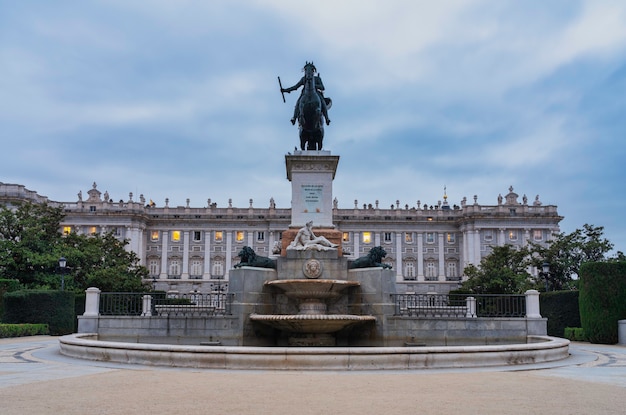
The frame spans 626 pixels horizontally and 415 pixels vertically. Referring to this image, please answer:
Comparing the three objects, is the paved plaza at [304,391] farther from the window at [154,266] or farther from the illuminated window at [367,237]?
the window at [154,266]

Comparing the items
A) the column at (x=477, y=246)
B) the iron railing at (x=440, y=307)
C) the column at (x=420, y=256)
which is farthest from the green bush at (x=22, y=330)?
the column at (x=420, y=256)

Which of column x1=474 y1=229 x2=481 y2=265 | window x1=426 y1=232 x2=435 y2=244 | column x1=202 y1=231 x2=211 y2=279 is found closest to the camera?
column x1=474 y1=229 x2=481 y2=265

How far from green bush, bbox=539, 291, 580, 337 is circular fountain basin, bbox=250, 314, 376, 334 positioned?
64.1ft

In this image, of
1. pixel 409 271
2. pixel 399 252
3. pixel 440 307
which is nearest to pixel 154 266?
pixel 399 252

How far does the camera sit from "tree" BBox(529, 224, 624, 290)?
52031mm

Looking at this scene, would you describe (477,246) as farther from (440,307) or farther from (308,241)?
(308,241)

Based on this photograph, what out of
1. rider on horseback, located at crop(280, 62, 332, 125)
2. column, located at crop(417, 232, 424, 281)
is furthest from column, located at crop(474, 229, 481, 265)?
rider on horseback, located at crop(280, 62, 332, 125)

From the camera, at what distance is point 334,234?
19.7 m

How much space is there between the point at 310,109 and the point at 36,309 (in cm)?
1939

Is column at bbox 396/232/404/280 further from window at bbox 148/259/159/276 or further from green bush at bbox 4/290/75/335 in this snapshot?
green bush at bbox 4/290/75/335

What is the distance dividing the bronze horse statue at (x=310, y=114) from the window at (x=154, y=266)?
9424 cm

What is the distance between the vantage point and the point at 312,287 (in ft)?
57.8

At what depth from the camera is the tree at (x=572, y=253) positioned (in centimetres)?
5203

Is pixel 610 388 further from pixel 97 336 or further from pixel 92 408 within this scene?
pixel 97 336
